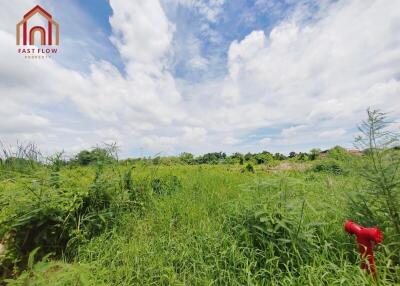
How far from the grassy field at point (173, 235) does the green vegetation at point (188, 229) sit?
1 cm

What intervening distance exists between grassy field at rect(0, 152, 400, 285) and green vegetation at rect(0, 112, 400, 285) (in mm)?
12

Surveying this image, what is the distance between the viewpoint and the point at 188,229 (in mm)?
2832

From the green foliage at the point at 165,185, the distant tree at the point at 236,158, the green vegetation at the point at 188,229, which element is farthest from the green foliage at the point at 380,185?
the distant tree at the point at 236,158

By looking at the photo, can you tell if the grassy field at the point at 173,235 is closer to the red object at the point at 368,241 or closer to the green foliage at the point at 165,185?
the red object at the point at 368,241

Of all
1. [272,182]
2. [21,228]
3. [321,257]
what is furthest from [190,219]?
[21,228]

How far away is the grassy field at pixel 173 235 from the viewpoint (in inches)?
78.5

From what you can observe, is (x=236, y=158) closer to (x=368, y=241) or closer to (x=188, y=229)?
(x=188, y=229)

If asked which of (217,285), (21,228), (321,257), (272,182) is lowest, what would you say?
(217,285)

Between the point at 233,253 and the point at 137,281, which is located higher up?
the point at 233,253

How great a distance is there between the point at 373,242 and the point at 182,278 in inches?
69.6

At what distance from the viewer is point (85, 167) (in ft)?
12.6

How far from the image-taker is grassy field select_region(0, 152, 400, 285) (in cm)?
200

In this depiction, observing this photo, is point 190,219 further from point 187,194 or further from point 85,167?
point 85,167

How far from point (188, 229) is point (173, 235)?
215 millimetres
